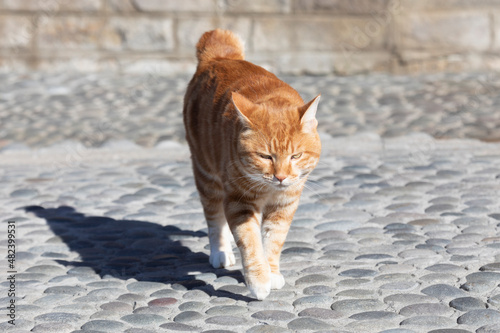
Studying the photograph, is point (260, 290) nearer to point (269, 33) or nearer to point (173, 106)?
point (173, 106)

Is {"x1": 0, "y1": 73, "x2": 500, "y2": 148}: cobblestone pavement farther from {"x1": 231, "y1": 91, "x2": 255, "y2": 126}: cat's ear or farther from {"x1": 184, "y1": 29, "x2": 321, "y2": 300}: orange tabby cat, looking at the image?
{"x1": 231, "y1": 91, "x2": 255, "y2": 126}: cat's ear

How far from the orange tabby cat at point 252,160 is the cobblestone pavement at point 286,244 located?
21 centimetres

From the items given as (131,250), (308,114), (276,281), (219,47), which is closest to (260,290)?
(276,281)

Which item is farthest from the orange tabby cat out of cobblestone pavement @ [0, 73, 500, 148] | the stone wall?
the stone wall

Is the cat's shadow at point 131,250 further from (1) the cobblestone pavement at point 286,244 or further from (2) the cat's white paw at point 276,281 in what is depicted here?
(2) the cat's white paw at point 276,281

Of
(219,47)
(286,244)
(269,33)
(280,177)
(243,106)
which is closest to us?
(280,177)

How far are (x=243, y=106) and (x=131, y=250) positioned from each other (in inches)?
56.0

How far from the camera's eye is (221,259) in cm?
426

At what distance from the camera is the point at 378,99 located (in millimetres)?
9320

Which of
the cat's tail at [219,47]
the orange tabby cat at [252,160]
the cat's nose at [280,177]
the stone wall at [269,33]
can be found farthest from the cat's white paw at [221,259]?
the stone wall at [269,33]

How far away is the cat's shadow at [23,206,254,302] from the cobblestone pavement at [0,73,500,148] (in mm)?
2555

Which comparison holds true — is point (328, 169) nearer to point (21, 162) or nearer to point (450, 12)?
point (21, 162)

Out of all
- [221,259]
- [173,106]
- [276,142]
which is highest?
[173,106]

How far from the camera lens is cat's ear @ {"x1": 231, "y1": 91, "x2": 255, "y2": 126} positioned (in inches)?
144
